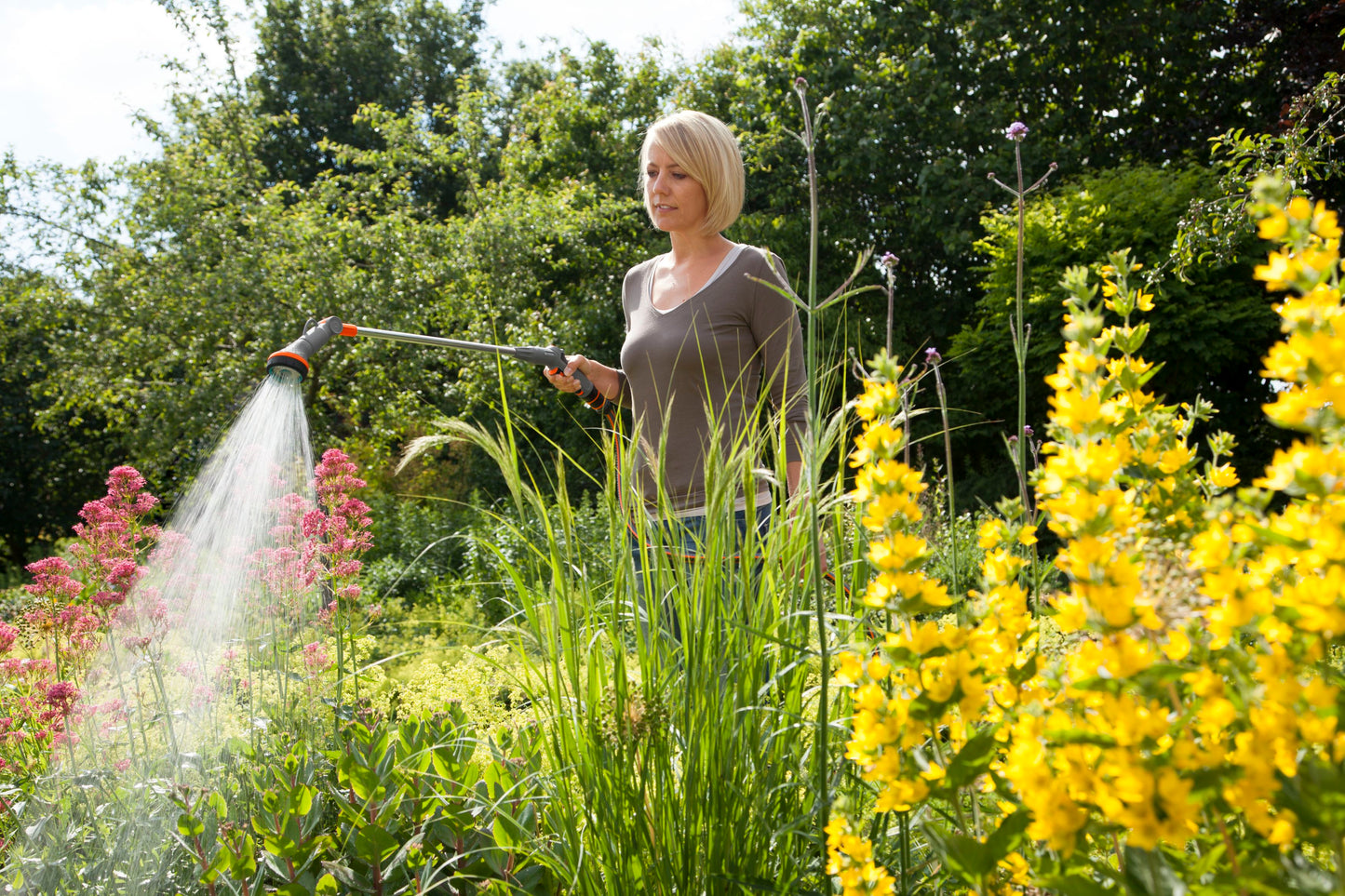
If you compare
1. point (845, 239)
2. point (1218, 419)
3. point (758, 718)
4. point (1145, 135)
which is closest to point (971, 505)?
point (1218, 419)

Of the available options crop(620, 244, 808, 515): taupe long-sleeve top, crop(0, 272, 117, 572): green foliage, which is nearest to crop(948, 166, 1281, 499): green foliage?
crop(620, 244, 808, 515): taupe long-sleeve top

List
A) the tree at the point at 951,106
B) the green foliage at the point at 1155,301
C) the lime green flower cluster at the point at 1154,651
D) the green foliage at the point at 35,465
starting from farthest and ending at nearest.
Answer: the green foliage at the point at 35,465, the tree at the point at 951,106, the green foliage at the point at 1155,301, the lime green flower cluster at the point at 1154,651

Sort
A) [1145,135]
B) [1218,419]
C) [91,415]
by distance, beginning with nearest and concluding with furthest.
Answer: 1. [1218,419]
2. [1145,135]
3. [91,415]

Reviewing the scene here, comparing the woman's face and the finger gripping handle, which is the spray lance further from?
the woman's face

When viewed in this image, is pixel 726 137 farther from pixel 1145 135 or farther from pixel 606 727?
pixel 1145 135

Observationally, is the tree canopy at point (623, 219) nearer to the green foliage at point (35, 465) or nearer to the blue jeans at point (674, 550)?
Answer: the green foliage at point (35, 465)

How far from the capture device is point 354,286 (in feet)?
25.5

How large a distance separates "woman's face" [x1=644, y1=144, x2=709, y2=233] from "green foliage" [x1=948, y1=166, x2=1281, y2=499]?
16.0 ft

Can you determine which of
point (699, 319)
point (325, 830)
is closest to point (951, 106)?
point (699, 319)

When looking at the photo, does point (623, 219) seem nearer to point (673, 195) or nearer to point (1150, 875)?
point (673, 195)

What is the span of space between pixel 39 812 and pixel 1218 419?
27.0 ft

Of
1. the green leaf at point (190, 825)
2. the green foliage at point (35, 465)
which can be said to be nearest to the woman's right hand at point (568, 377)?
the green leaf at point (190, 825)

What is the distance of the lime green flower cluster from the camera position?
1.90ft

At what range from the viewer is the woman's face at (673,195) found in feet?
6.66
